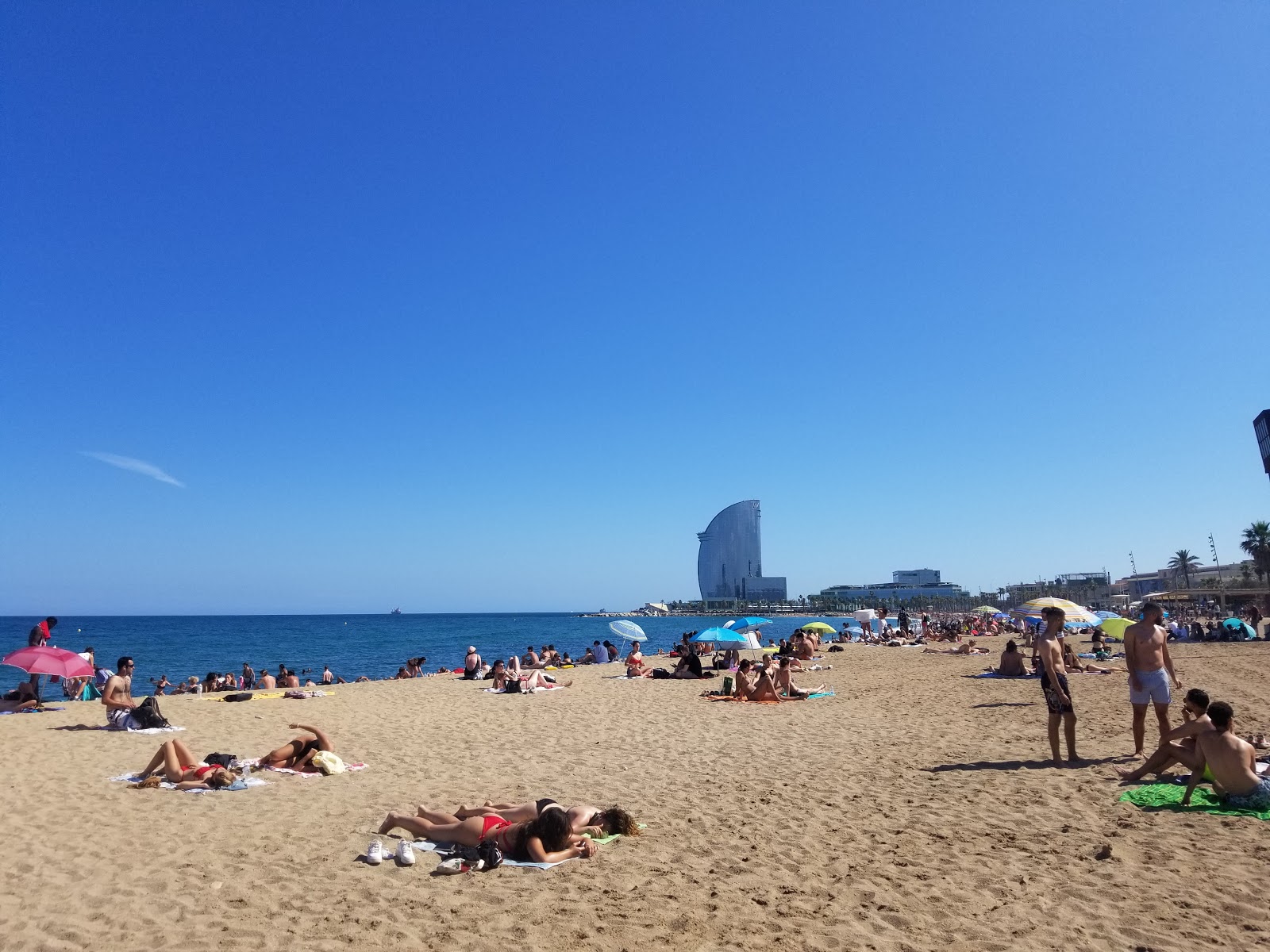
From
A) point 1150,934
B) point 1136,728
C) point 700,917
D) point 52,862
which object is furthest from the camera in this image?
point 1136,728

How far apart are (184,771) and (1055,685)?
8.76 m

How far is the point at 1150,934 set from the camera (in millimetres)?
3676

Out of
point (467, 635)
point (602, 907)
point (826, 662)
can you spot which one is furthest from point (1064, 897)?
point (467, 635)

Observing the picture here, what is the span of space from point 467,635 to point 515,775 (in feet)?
224

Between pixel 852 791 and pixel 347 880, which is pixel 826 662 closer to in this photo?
pixel 852 791

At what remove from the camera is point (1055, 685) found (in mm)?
7348

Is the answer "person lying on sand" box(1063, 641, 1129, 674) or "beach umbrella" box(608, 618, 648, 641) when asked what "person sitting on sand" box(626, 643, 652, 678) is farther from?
"person lying on sand" box(1063, 641, 1129, 674)

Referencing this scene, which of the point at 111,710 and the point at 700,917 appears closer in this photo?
the point at 700,917

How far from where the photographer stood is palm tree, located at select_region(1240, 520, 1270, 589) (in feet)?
206

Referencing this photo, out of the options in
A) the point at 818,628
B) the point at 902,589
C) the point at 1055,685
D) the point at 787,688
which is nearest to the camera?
the point at 1055,685

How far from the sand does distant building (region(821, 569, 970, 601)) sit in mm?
152243

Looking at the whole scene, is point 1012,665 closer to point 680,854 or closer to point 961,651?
point 961,651

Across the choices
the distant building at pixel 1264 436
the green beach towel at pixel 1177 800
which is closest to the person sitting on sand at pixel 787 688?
the green beach towel at pixel 1177 800

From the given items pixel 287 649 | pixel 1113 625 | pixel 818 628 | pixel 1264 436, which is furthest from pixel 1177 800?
pixel 287 649
